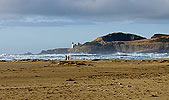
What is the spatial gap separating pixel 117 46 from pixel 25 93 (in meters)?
113

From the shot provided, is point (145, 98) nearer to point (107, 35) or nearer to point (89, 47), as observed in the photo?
point (89, 47)

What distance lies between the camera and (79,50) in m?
123

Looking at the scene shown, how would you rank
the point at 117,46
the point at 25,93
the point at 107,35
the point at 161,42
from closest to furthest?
the point at 25,93 < the point at 161,42 < the point at 117,46 < the point at 107,35

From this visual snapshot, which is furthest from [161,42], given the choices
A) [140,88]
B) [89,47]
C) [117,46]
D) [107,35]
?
[140,88]

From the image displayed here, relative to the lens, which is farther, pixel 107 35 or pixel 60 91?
pixel 107 35

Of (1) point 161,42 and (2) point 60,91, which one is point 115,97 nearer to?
(2) point 60,91

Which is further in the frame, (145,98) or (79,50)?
(79,50)

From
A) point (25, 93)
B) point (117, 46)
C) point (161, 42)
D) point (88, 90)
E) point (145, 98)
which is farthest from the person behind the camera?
point (117, 46)

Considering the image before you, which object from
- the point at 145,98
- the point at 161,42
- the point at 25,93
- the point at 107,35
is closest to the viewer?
the point at 145,98

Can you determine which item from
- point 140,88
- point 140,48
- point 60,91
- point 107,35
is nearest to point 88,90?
point 60,91

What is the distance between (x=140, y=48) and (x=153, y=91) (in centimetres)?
10646

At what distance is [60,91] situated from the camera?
9.42 metres

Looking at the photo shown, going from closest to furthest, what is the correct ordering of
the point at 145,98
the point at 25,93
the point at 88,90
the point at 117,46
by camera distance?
1. the point at 145,98
2. the point at 25,93
3. the point at 88,90
4. the point at 117,46

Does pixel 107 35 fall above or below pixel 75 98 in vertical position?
above
